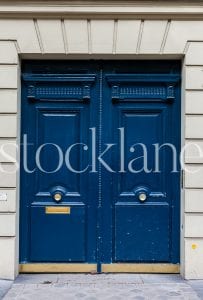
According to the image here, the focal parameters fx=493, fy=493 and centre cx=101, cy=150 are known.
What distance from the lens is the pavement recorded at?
22.0 feet

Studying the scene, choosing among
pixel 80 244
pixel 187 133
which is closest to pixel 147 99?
pixel 187 133

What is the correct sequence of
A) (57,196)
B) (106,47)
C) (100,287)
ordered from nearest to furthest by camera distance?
(100,287) < (106,47) < (57,196)

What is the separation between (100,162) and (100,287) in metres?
1.91

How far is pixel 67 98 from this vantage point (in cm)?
778

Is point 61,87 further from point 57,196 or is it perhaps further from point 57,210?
point 57,210

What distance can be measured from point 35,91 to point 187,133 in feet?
8.09

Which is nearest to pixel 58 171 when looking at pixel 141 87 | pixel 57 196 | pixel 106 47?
pixel 57 196

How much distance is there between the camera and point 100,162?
777 cm

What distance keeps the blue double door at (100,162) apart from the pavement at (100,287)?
0.30m

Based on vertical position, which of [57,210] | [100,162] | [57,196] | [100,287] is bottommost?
[100,287]

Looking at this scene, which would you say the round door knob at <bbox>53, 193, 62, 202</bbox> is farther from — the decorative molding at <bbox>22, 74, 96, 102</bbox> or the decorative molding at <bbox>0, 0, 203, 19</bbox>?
the decorative molding at <bbox>0, 0, 203, 19</bbox>

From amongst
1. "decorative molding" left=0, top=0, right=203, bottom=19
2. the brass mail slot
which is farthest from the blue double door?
"decorative molding" left=0, top=0, right=203, bottom=19

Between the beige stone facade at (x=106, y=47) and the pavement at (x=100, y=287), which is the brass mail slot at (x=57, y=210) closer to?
the beige stone facade at (x=106, y=47)

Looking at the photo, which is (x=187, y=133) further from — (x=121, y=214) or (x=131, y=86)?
(x=121, y=214)
